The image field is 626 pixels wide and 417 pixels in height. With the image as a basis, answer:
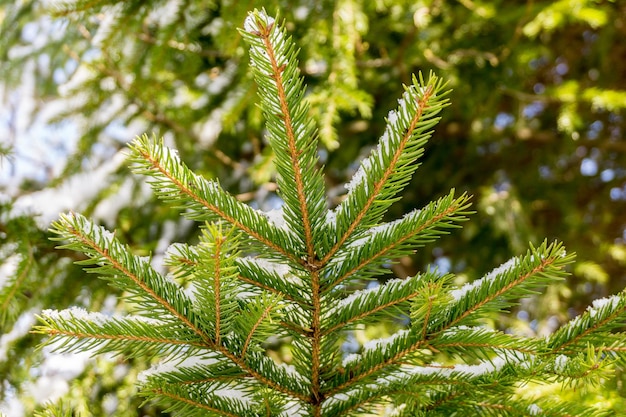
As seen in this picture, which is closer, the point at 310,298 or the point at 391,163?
the point at 391,163

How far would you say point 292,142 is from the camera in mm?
784

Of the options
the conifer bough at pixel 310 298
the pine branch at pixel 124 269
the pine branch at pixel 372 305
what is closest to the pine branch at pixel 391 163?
the conifer bough at pixel 310 298

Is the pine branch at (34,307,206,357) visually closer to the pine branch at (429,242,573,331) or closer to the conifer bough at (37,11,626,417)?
the conifer bough at (37,11,626,417)

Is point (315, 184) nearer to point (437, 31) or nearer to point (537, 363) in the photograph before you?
point (537, 363)

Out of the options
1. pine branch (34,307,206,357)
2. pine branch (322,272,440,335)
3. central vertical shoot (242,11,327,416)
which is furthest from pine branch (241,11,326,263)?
pine branch (34,307,206,357)

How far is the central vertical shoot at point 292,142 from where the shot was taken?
0.73 meters

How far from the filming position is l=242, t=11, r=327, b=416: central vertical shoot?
731 millimetres

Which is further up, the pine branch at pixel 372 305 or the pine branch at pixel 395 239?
the pine branch at pixel 395 239

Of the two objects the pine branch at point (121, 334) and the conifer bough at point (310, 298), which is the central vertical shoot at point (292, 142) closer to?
the conifer bough at point (310, 298)

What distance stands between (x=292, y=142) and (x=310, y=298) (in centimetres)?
27

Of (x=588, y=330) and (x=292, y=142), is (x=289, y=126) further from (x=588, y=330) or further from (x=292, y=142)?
(x=588, y=330)

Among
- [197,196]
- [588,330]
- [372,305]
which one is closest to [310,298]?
[372,305]

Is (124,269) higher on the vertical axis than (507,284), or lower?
higher

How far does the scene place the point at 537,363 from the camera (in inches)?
31.7
